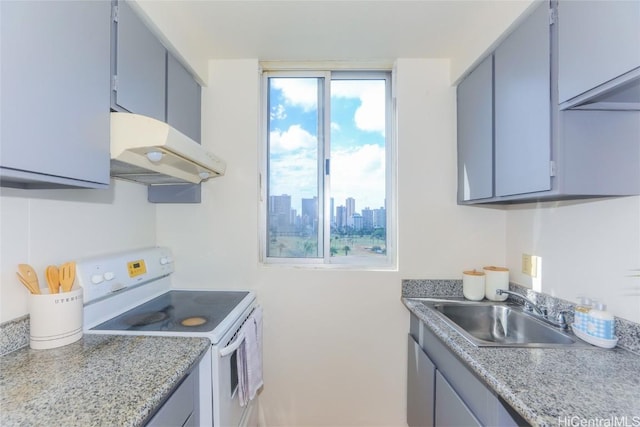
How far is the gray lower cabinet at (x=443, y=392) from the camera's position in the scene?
1034 millimetres

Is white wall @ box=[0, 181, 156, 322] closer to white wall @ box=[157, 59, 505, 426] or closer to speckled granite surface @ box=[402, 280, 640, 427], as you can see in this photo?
white wall @ box=[157, 59, 505, 426]

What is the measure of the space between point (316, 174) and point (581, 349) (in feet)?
5.40

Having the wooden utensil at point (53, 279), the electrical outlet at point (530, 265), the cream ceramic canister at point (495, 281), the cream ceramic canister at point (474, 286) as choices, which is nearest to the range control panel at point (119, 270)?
the wooden utensil at point (53, 279)

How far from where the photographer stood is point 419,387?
169 centimetres

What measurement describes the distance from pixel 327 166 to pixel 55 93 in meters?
1.49

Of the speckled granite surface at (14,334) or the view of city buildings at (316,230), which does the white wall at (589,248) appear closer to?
the view of city buildings at (316,230)

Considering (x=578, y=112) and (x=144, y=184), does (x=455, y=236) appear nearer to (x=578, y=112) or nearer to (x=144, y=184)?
(x=578, y=112)

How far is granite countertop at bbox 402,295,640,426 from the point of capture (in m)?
0.77

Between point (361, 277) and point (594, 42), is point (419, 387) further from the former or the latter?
point (594, 42)

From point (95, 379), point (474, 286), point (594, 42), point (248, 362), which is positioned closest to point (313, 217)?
point (248, 362)

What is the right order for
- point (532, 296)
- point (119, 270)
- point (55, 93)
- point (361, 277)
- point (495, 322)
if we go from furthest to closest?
point (361, 277) → point (495, 322) → point (532, 296) → point (119, 270) → point (55, 93)

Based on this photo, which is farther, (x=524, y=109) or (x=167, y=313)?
(x=167, y=313)

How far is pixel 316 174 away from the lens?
213 centimetres

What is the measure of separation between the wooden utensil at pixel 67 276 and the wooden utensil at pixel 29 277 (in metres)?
0.07
